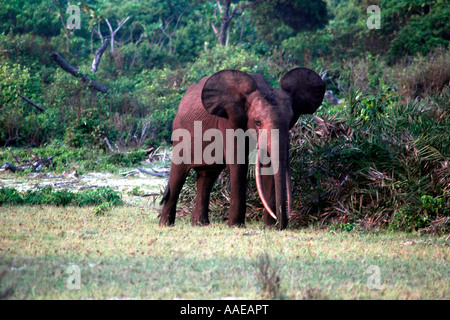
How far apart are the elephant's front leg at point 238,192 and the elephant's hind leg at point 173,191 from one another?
0.99 metres

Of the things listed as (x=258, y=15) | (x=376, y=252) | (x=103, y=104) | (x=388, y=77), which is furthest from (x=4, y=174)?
(x=258, y=15)

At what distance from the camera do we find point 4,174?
14.6m

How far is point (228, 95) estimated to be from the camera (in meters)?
8.58

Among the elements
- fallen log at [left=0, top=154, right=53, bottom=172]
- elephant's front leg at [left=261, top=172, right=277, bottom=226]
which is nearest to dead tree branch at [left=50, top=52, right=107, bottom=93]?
fallen log at [left=0, top=154, right=53, bottom=172]

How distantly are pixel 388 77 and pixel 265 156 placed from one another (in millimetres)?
14576

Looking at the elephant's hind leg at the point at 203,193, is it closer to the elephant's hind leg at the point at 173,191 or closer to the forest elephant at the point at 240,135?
the forest elephant at the point at 240,135

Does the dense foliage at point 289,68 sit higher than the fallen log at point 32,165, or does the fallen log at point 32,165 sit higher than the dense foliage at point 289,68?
the dense foliage at point 289,68

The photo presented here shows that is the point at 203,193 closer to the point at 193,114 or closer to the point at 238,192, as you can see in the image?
the point at 238,192

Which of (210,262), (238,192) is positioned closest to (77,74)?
(238,192)

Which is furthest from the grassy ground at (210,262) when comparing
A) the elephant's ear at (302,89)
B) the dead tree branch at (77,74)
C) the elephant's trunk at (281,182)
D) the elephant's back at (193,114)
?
the dead tree branch at (77,74)

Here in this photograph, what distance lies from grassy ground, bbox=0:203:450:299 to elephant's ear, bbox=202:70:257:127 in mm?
1639

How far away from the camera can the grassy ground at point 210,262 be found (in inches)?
208

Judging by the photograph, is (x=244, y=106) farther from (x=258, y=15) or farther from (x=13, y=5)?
(x=258, y=15)

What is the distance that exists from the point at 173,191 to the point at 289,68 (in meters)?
17.3
